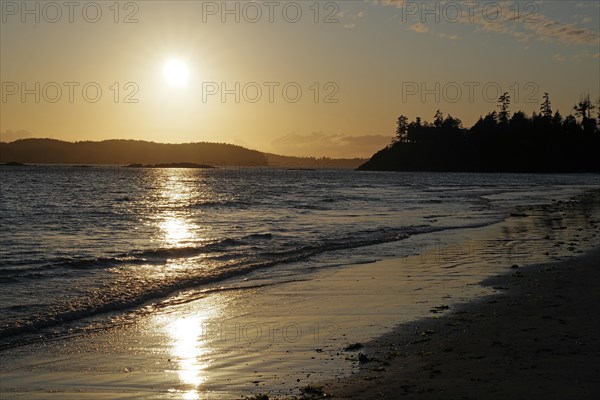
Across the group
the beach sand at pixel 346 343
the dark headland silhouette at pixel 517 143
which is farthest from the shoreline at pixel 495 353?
the dark headland silhouette at pixel 517 143

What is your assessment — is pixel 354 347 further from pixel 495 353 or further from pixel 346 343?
pixel 495 353

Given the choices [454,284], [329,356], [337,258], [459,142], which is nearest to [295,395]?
[329,356]

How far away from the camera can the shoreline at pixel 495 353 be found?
23.2 feet

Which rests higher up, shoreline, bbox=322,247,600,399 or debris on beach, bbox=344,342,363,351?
shoreline, bbox=322,247,600,399

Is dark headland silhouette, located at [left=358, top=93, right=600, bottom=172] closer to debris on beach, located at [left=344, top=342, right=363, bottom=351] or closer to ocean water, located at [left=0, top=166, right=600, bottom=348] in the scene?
ocean water, located at [left=0, top=166, right=600, bottom=348]

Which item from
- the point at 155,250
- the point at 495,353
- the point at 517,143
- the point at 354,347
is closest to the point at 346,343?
the point at 354,347

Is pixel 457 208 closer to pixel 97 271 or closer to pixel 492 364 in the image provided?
pixel 97 271

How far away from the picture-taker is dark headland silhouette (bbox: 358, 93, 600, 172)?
6383 inches

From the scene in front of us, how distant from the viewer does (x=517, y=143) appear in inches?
6836

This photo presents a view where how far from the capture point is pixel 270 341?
32.0ft

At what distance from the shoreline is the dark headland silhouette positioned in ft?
533

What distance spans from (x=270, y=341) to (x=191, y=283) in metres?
6.39

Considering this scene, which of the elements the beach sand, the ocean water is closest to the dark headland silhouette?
the ocean water

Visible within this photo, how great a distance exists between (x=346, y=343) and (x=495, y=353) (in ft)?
7.14
